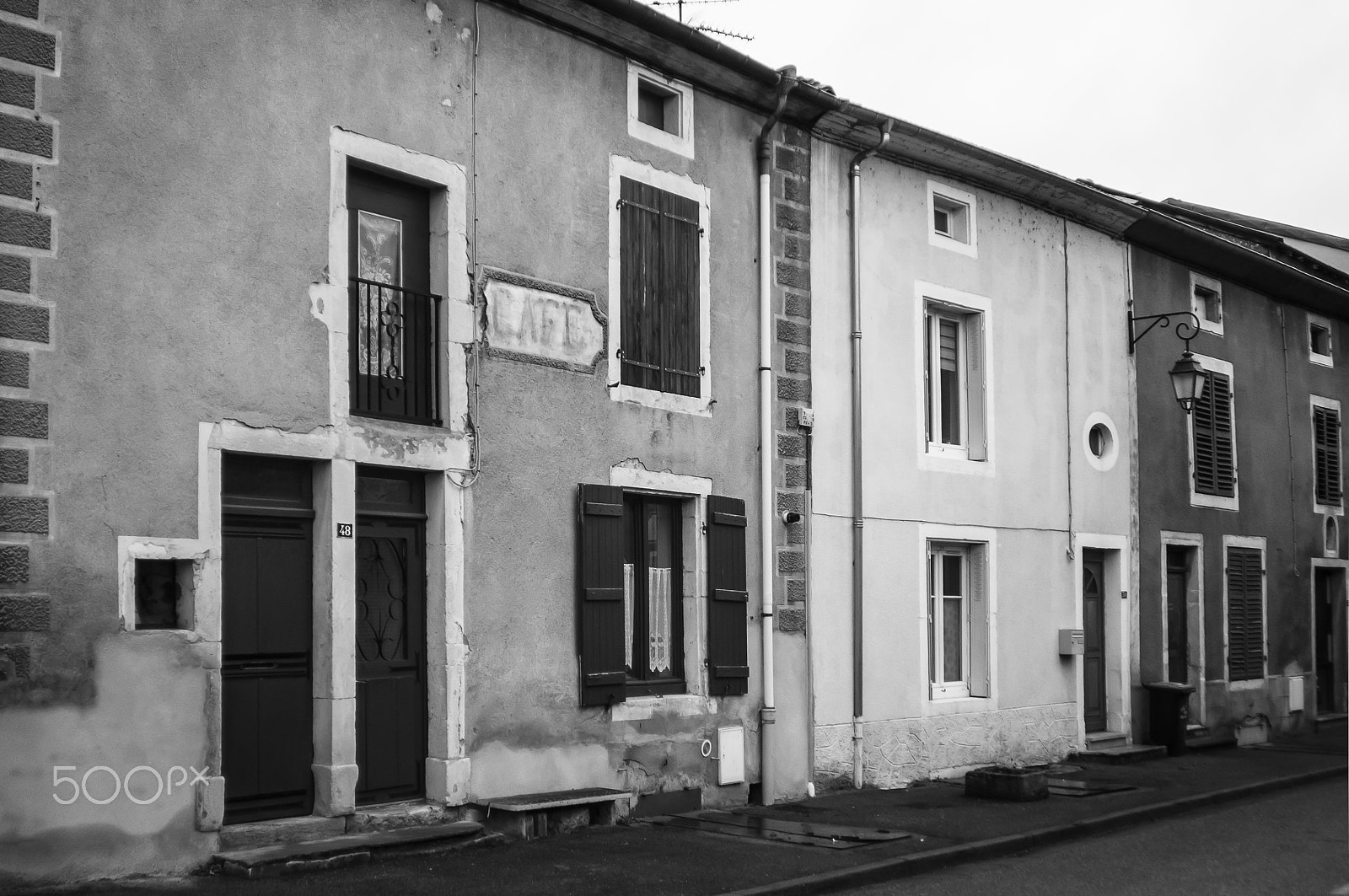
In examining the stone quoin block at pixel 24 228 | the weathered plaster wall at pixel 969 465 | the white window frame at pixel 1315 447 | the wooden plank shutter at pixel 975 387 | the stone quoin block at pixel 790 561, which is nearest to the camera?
the stone quoin block at pixel 24 228

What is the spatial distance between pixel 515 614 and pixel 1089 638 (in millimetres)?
8623

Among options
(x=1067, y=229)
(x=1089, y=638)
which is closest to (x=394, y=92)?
(x=1067, y=229)

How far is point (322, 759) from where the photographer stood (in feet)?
30.0

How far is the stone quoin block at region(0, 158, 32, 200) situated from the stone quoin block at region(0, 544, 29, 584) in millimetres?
1852

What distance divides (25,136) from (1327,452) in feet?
61.5

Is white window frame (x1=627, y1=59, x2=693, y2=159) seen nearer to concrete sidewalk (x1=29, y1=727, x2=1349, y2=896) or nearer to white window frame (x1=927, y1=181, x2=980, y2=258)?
white window frame (x1=927, y1=181, x2=980, y2=258)

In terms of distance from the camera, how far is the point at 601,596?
10.9m

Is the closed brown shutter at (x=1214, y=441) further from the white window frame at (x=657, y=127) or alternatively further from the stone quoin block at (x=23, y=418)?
Result: the stone quoin block at (x=23, y=418)

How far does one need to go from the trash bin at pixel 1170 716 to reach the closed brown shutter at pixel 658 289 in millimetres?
7821

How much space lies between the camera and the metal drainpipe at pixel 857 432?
13.1 m

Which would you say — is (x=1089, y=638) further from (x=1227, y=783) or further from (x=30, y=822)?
(x=30, y=822)

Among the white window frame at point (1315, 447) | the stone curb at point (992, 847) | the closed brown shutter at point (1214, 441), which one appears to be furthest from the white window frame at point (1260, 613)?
the stone curb at point (992, 847)

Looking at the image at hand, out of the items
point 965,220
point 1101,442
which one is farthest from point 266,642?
point 1101,442

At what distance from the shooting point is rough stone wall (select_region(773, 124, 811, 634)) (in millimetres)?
12703
